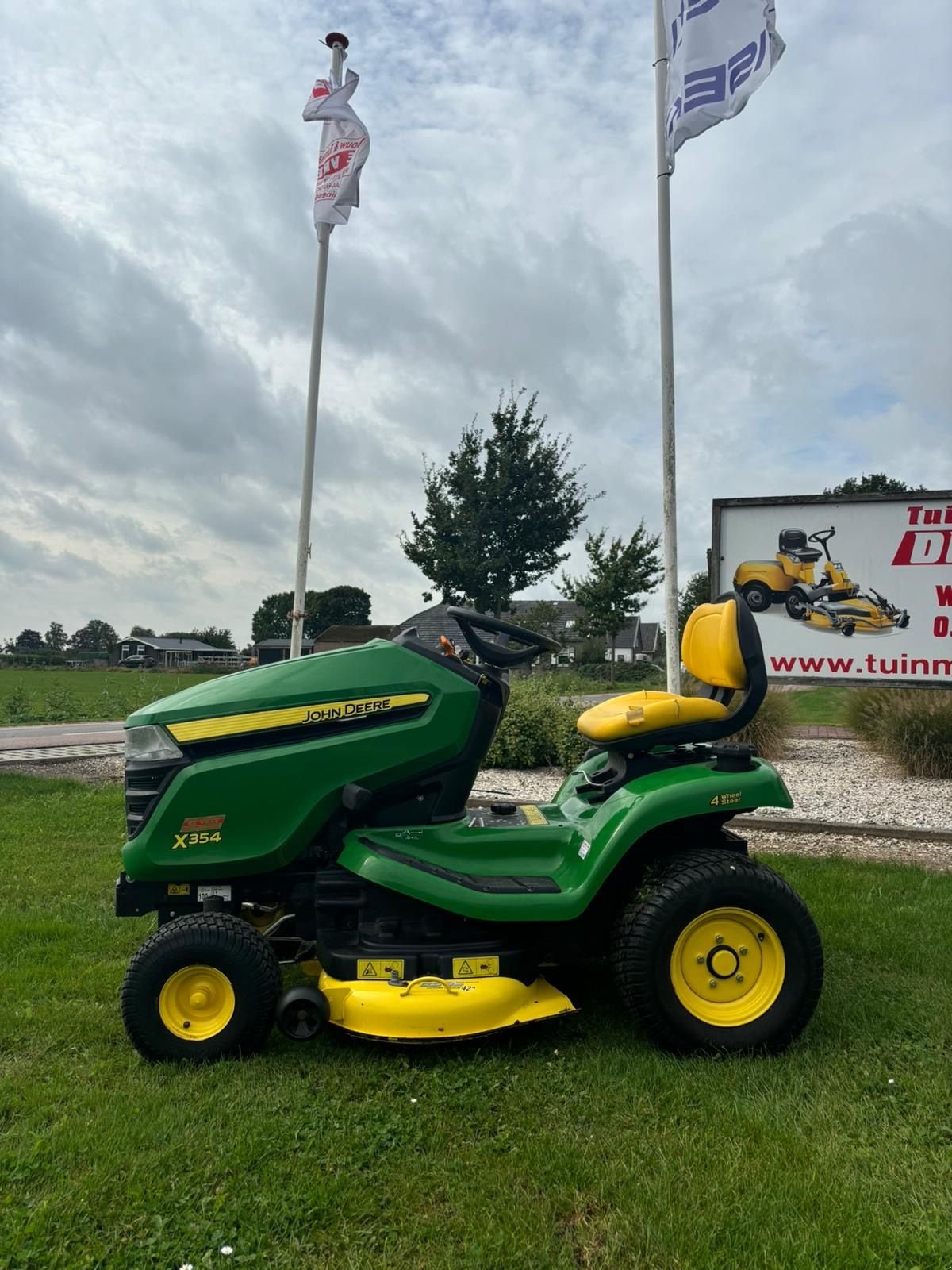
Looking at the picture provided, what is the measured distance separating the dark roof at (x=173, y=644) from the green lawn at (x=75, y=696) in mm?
34499

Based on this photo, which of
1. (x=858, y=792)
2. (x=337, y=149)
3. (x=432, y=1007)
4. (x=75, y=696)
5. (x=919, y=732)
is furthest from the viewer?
(x=75, y=696)

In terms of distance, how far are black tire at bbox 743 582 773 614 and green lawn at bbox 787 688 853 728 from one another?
2.91 m

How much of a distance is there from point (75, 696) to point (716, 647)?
966 inches

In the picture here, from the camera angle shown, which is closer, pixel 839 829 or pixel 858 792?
pixel 839 829

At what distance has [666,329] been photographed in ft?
24.1

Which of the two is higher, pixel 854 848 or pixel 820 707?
pixel 820 707

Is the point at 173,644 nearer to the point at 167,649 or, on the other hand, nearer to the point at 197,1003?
the point at 167,649

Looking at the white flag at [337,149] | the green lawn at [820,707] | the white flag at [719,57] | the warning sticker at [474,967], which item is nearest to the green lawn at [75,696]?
the white flag at [337,149]

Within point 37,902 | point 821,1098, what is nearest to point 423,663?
point 821,1098

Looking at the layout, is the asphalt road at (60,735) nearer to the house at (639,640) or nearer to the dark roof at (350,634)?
the dark roof at (350,634)

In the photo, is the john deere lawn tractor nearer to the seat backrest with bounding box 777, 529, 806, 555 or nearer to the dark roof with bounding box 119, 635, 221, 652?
the seat backrest with bounding box 777, 529, 806, 555

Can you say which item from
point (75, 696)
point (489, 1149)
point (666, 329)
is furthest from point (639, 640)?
point (489, 1149)

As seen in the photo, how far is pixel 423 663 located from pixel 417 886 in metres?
0.76

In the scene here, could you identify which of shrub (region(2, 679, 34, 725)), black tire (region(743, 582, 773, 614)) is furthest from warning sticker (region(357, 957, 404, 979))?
shrub (region(2, 679, 34, 725))
